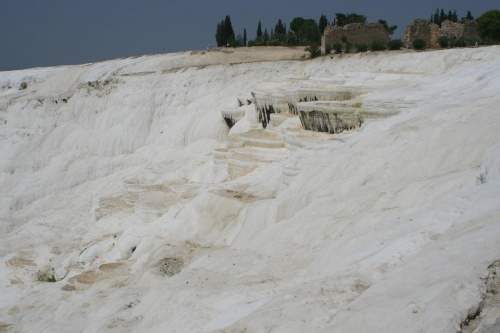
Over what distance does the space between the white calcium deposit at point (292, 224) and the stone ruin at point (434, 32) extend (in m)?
1.97

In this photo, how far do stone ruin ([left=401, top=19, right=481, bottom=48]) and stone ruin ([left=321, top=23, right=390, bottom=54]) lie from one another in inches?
99.5

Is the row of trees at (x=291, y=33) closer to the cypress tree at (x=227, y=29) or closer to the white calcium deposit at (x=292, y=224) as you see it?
the cypress tree at (x=227, y=29)

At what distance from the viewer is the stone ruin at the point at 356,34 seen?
27.6 meters

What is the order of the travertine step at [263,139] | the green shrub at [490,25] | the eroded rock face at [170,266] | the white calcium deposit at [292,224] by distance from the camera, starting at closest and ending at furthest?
1. the white calcium deposit at [292,224]
2. the eroded rock face at [170,266]
3. the travertine step at [263,139]
4. the green shrub at [490,25]

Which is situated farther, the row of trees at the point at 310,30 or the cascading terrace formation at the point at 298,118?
the row of trees at the point at 310,30

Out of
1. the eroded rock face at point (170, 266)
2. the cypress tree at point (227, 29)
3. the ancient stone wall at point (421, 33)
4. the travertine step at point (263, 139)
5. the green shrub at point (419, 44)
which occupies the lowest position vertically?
the eroded rock face at point (170, 266)

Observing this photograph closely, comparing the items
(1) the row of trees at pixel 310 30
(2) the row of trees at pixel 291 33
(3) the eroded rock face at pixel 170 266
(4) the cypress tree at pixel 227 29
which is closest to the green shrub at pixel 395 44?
(1) the row of trees at pixel 310 30

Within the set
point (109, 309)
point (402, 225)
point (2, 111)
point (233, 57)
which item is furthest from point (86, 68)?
point (402, 225)

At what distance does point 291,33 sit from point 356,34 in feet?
47.3

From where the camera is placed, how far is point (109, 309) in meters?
8.70

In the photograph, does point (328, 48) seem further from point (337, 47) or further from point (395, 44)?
point (395, 44)

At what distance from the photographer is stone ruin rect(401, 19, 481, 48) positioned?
984 inches

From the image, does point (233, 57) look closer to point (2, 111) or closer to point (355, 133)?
point (2, 111)

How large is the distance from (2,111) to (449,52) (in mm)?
23535
